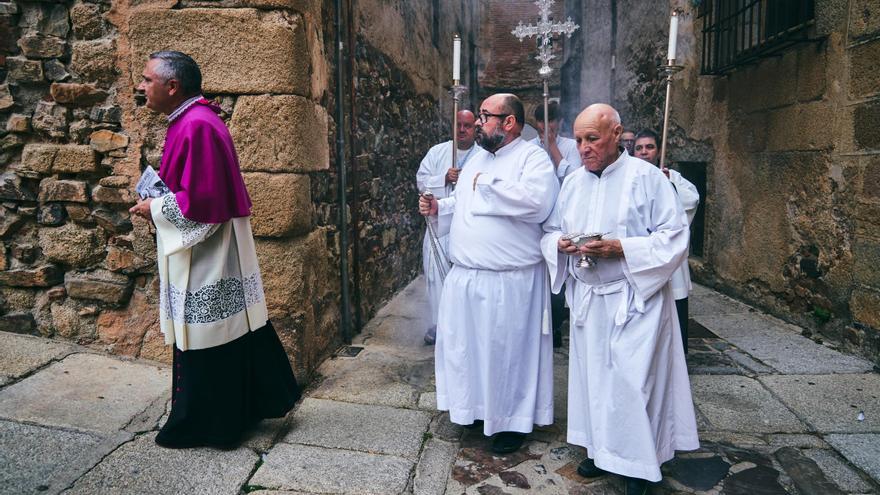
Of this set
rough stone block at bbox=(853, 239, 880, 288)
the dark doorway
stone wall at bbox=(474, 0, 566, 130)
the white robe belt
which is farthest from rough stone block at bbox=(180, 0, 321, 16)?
stone wall at bbox=(474, 0, 566, 130)

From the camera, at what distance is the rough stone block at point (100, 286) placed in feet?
12.6

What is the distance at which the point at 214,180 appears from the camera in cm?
272

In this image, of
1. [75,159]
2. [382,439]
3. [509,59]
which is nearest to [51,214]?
[75,159]

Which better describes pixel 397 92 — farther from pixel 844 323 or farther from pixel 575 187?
pixel 844 323

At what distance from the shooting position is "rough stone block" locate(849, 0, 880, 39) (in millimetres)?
4113

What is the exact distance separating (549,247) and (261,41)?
199 centimetres

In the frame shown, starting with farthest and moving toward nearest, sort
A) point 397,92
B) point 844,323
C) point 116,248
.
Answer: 1. point 397,92
2. point 844,323
3. point 116,248

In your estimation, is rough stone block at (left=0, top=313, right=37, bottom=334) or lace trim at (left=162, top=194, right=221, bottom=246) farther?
rough stone block at (left=0, top=313, right=37, bottom=334)

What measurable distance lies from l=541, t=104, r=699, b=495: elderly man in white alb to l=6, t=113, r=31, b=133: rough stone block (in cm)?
327

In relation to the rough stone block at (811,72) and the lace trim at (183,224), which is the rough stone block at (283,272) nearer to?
the lace trim at (183,224)

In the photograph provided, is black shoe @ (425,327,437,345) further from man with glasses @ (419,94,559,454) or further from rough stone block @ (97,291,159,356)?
rough stone block @ (97,291,159,356)

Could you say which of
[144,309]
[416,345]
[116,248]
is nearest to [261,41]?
[116,248]

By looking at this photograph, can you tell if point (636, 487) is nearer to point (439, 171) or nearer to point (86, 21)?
point (439, 171)

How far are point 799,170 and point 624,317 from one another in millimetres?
3415
